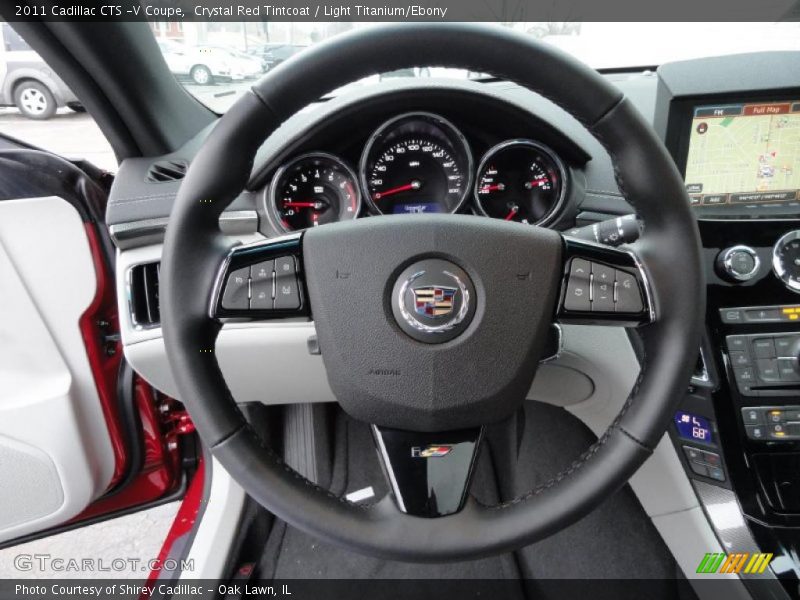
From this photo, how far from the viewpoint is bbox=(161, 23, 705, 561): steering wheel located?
2.35 feet

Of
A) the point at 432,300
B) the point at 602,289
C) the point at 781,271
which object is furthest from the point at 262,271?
the point at 781,271

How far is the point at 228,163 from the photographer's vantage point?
74 cm

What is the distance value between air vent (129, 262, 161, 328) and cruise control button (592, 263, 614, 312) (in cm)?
89

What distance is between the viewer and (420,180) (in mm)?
1365

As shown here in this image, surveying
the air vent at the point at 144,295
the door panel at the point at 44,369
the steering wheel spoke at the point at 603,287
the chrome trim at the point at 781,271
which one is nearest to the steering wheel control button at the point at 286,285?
the steering wheel spoke at the point at 603,287

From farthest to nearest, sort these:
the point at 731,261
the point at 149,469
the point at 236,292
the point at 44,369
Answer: the point at 149,469 < the point at 44,369 < the point at 731,261 < the point at 236,292

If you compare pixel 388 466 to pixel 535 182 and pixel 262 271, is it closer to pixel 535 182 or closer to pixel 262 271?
pixel 262 271

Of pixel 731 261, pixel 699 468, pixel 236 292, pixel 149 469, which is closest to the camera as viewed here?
pixel 236 292

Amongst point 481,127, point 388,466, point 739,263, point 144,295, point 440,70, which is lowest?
point 388,466

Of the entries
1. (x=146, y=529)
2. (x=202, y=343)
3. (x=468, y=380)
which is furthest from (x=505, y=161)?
(x=146, y=529)

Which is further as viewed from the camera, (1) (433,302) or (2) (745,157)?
(2) (745,157)

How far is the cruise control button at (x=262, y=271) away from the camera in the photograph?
0.79 metres

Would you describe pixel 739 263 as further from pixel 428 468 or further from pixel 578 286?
pixel 428 468

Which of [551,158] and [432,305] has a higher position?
[551,158]
